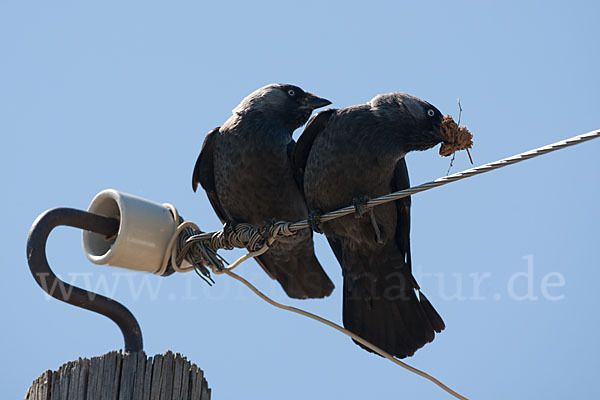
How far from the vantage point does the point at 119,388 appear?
2652mm

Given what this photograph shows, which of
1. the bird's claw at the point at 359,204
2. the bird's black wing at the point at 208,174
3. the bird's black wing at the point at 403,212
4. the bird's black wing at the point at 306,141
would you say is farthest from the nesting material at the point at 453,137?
the bird's black wing at the point at 208,174

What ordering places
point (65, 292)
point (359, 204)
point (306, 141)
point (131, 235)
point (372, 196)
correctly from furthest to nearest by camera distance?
point (306, 141), point (372, 196), point (359, 204), point (131, 235), point (65, 292)

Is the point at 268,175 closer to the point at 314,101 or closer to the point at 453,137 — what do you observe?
the point at 314,101

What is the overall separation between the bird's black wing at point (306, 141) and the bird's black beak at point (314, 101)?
50 cm

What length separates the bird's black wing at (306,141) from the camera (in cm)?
507

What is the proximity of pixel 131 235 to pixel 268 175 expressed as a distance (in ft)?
6.32

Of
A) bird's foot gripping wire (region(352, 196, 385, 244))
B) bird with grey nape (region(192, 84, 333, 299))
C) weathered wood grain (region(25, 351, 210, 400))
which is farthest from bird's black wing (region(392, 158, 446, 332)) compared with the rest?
weathered wood grain (region(25, 351, 210, 400))

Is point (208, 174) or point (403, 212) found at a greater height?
point (208, 174)

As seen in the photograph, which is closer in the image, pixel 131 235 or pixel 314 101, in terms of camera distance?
pixel 131 235

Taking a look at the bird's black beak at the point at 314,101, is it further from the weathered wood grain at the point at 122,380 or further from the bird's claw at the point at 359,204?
the weathered wood grain at the point at 122,380

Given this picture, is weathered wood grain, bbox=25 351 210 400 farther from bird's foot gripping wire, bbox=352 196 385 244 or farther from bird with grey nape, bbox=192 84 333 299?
bird with grey nape, bbox=192 84 333 299

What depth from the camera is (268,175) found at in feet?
17.3

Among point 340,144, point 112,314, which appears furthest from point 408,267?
point 112,314

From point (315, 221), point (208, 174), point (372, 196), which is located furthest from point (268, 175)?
point (372, 196)
